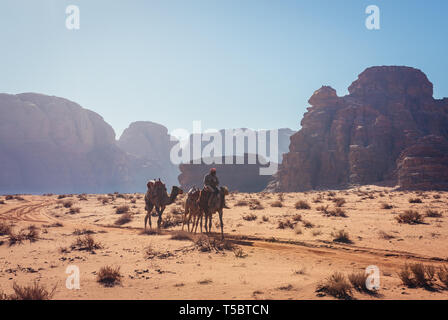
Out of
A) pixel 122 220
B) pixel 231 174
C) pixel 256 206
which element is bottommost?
pixel 231 174

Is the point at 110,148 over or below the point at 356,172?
over

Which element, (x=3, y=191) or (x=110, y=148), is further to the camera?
(x=110, y=148)

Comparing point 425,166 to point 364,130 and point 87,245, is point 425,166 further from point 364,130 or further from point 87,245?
point 87,245

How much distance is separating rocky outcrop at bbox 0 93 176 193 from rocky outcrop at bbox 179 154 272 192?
182ft

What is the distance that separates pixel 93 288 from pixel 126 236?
23.0 ft

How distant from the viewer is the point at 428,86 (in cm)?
9775

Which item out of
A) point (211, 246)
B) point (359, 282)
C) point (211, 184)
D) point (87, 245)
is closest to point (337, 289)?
point (359, 282)

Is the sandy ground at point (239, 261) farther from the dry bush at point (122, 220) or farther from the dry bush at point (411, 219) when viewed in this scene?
the dry bush at point (122, 220)

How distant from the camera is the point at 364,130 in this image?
250 feet

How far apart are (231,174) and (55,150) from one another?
268 feet

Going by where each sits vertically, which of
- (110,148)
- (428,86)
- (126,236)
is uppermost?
(428,86)

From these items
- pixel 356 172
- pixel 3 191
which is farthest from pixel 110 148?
pixel 356 172

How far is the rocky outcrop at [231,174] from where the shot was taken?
339 ft
